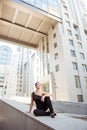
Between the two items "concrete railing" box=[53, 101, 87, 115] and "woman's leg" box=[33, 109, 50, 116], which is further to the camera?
"concrete railing" box=[53, 101, 87, 115]

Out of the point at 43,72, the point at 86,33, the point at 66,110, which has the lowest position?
the point at 66,110

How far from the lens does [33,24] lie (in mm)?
20641

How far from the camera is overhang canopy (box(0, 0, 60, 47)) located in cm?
1747

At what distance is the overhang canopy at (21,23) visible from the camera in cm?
1747

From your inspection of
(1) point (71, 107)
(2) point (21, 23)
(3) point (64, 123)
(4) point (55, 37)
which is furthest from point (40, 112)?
(2) point (21, 23)

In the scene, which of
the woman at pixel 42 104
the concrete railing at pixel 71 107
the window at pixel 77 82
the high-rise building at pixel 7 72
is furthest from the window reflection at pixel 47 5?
the high-rise building at pixel 7 72

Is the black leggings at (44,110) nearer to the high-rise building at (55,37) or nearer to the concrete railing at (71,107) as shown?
the concrete railing at (71,107)

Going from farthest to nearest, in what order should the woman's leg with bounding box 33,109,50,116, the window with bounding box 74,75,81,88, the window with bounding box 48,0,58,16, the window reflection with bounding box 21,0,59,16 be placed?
the window with bounding box 48,0,58,16
the window reflection with bounding box 21,0,59,16
the window with bounding box 74,75,81,88
the woman's leg with bounding box 33,109,50,116

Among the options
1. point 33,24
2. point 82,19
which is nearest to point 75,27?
point 82,19

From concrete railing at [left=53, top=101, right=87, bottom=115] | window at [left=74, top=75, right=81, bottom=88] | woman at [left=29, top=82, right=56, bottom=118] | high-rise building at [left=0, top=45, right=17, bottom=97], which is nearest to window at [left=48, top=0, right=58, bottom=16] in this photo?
window at [left=74, top=75, right=81, bottom=88]

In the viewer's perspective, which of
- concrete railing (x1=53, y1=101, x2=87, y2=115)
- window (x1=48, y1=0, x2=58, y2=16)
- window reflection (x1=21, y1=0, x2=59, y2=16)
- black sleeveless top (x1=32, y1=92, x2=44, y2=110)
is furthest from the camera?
window (x1=48, y1=0, x2=58, y2=16)

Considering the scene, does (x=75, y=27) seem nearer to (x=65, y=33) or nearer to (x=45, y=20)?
(x=65, y=33)

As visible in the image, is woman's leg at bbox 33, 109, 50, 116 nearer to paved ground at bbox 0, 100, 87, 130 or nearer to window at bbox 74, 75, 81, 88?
paved ground at bbox 0, 100, 87, 130

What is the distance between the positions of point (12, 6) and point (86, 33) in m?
14.1
